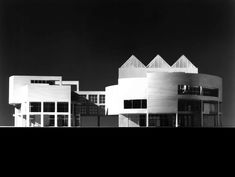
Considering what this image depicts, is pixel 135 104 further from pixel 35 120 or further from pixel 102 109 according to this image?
pixel 102 109

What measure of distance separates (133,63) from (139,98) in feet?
41.6

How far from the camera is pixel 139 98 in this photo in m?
65.2

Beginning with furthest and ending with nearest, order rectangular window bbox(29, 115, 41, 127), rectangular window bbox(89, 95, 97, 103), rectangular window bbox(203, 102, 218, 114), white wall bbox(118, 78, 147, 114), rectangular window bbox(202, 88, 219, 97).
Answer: rectangular window bbox(89, 95, 97, 103), rectangular window bbox(29, 115, 41, 127), rectangular window bbox(203, 102, 218, 114), rectangular window bbox(202, 88, 219, 97), white wall bbox(118, 78, 147, 114)

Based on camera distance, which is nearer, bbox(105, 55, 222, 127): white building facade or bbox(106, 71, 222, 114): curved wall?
bbox(106, 71, 222, 114): curved wall

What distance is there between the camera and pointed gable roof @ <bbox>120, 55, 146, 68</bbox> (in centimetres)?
7631

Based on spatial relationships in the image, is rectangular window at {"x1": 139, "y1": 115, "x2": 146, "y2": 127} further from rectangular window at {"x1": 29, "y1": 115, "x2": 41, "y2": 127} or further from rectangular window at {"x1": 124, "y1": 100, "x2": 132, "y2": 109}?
rectangular window at {"x1": 29, "y1": 115, "x2": 41, "y2": 127}

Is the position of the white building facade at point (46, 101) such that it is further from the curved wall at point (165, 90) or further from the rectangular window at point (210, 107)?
the rectangular window at point (210, 107)

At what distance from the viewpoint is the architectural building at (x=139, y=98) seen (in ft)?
212

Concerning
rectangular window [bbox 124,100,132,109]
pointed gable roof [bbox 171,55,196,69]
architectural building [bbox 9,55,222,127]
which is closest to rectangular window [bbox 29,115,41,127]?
architectural building [bbox 9,55,222,127]

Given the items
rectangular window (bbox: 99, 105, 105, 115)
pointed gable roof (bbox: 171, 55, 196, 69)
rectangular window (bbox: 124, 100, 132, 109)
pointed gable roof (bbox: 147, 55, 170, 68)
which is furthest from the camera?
rectangular window (bbox: 99, 105, 105, 115)
